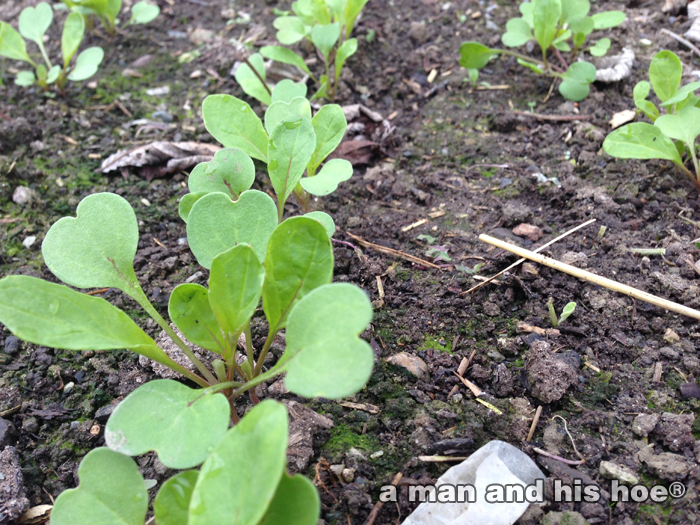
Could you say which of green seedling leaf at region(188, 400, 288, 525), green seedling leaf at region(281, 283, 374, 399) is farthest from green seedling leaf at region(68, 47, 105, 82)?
green seedling leaf at region(188, 400, 288, 525)

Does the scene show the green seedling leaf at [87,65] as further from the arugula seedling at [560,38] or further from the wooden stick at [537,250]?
the wooden stick at [537,250]

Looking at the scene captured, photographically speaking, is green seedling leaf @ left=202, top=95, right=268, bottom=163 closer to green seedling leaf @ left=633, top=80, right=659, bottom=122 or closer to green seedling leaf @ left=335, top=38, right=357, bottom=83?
green seedling leaf @ left=335, top=38, right=357, bottom=83

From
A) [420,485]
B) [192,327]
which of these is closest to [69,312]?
[192,327]

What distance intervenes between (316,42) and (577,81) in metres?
1.32

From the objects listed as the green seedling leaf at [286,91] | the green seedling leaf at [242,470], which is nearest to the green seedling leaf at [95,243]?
the green seedling leaf at [242,470]

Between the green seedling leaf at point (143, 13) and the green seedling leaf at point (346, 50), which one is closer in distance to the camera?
the green seedling leaf at point (346, 50)

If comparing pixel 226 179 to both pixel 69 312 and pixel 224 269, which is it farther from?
pixel 69 312

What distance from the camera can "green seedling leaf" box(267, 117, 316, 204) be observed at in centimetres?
155

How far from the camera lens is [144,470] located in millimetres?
1318

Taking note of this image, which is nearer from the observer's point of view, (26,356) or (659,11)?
(26,356)

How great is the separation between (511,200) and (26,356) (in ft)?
6.20

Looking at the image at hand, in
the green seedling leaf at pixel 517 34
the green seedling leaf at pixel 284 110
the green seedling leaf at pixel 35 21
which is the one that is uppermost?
the green seedling leaf at pixel 35 21

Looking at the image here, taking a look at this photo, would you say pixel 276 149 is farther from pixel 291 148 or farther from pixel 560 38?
pixel 560 38

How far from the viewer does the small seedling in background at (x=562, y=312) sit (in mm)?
1531
